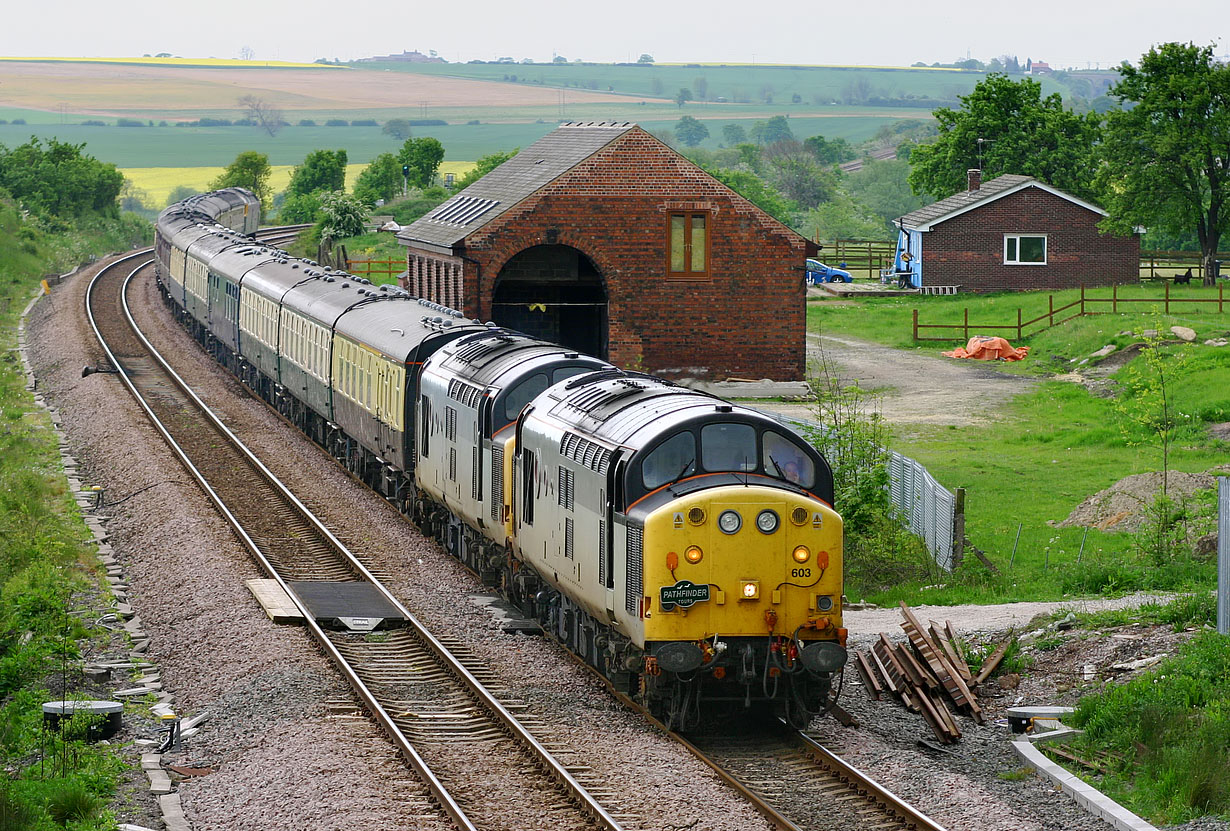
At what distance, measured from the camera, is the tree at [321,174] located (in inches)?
4680

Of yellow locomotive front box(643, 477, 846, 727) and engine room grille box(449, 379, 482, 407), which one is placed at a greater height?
engine room grille box(449, 379, 482, 407)

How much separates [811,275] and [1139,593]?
199 ft

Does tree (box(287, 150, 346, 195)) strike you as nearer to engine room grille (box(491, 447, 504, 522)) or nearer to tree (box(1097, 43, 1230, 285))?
tree (box(1097, 43, 1230, 285))

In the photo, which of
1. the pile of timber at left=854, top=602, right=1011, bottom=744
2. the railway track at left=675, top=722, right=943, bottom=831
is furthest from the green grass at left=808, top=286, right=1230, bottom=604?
the railway track at left=675, top=722, right=943, bottom=831

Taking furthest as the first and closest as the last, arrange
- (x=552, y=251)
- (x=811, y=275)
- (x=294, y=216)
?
1. (x=294, y=216)
2. (x=811, y=275)
3. (x=552, y=251)

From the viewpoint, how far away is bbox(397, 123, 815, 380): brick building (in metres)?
40.3

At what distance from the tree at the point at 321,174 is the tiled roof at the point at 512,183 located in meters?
73.2

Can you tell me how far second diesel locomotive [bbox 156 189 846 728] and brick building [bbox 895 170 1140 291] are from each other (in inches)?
1700

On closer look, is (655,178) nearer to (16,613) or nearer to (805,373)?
(805,373)

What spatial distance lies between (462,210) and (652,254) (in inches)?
264

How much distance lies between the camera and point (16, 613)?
61.6ft

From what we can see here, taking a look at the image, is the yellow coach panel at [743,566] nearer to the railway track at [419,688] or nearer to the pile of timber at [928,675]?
the pile of timber at [928,675]

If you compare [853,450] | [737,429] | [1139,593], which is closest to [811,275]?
[853,450]

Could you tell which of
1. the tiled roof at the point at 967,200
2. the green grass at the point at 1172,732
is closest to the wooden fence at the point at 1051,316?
the tiled roof at the point at 967,200
